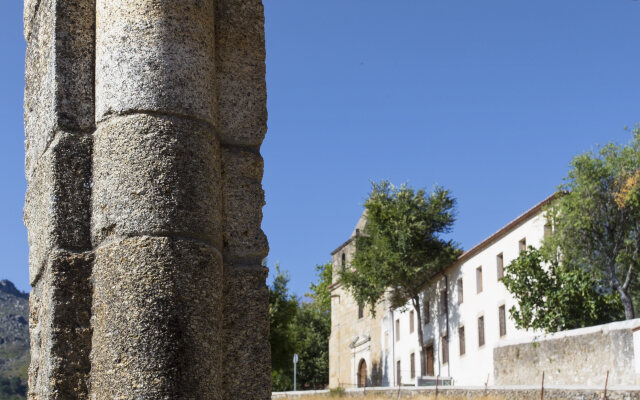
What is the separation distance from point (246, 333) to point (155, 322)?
0.50 m

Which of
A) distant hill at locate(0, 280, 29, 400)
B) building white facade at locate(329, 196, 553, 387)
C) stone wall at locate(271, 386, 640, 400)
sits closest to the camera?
stone wall at locate(271, 386, 640, 400)

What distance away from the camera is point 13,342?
149m

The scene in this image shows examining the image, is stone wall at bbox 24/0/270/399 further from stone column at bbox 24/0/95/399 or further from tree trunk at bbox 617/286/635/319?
tree trunk at bbox 617/286/635/319

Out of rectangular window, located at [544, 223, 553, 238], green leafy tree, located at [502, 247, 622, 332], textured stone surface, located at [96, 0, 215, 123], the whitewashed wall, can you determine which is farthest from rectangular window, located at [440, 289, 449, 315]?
textured stone surface, located at [96, 0, 215, 123]

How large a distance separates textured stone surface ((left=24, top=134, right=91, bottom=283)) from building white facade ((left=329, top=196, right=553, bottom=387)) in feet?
102

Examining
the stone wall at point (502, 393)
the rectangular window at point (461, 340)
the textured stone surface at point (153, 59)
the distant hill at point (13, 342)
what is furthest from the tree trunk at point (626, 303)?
the distant hill at point (13, 342)

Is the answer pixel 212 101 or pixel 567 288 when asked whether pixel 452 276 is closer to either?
pixel 567 288

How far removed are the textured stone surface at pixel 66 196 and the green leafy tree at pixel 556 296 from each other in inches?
1095

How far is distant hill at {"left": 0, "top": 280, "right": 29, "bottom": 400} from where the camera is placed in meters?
110

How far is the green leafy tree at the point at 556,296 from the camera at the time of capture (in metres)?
30.1

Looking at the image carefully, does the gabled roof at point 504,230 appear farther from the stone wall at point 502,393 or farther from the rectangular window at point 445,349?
the stone wall at point 502,393

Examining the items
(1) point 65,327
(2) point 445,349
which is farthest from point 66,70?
(2) point 445,349

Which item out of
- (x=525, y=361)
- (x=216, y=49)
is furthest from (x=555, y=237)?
(x=216, y=49)

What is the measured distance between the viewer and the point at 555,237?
33750mm
